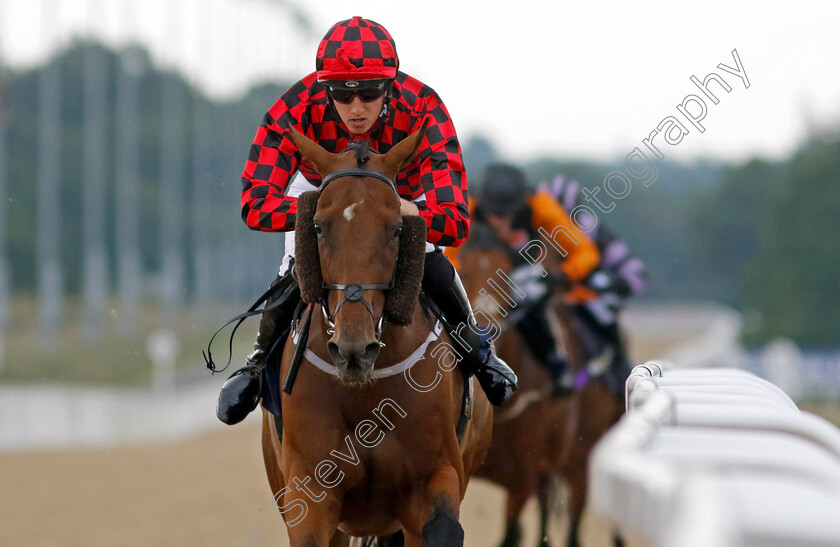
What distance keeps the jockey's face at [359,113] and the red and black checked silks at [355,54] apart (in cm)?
10

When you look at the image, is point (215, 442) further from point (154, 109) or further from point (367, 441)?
point (154, 109)

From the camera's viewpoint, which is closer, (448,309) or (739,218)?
(448,309)

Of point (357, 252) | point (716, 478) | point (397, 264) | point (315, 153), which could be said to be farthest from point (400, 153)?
point (716, 478)

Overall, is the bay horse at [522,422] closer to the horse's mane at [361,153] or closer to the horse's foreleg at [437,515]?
the horse's foreleg at [437,515]

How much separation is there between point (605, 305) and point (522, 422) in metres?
1.56

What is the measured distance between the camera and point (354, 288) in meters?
3.33

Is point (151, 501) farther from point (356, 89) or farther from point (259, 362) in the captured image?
point (356, 89)

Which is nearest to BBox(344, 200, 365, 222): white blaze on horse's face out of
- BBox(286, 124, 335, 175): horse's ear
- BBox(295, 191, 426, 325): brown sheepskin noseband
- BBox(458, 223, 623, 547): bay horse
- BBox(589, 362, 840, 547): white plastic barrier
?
BBox(295, 191, 426, 325): brown sheepskin noseband

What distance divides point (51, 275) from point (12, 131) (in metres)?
14.6

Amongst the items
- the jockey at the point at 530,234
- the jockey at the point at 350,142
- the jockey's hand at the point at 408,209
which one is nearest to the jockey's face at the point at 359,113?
the jockey at the point at 350,142

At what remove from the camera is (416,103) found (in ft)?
14.1

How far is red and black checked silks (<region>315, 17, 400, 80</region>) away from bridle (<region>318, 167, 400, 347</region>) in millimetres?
519

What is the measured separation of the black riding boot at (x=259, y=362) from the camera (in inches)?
165

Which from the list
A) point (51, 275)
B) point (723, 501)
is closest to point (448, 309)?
point (723, 501)
